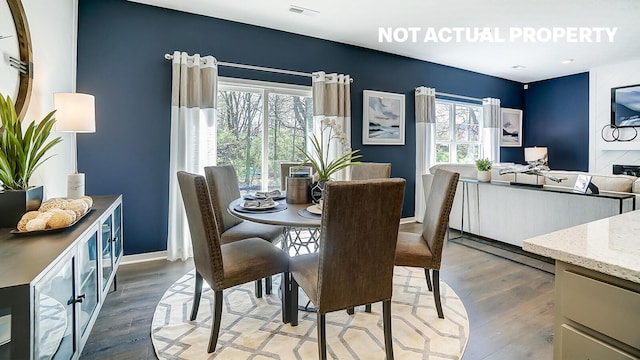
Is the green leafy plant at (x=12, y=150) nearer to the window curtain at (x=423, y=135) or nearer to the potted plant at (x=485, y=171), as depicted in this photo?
the potted plant at (x=485, y=171)

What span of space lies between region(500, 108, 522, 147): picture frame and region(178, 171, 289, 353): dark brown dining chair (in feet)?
19.2

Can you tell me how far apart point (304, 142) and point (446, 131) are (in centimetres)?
282

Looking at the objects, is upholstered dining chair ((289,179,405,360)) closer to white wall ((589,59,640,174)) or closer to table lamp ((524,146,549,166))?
table lamp ((524,146,549,166))

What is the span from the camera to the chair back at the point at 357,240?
1397 mm

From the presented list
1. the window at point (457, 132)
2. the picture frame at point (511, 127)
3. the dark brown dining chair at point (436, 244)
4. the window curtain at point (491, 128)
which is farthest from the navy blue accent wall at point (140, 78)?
the picture frame at point (511, 127)

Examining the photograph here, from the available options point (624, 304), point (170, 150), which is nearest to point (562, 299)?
point (624, 304)

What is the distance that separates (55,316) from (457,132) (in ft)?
18.9

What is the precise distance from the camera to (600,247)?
2.64 feet

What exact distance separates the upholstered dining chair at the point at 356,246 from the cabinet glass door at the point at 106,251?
135 centimetres

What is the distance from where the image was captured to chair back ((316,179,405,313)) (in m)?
1.40

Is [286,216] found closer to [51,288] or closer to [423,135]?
[51,288]

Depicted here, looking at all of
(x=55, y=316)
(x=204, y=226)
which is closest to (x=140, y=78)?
(x=204, y=226)

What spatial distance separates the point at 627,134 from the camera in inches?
201

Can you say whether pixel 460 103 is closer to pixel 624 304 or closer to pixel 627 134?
pixel 627 134
